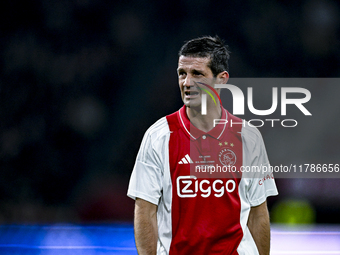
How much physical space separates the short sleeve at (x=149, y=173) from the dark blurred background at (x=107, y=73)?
1.98 meters

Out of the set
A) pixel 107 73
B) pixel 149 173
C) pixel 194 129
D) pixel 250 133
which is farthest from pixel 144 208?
pixel 107 73

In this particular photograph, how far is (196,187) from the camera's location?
1190mm

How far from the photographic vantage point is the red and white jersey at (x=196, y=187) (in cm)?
115

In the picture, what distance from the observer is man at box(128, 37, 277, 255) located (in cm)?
116

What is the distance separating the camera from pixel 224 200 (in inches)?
46.8

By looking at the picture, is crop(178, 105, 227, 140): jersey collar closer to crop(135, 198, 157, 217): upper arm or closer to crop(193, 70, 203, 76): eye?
crop(193, 70, 203, 76): eye

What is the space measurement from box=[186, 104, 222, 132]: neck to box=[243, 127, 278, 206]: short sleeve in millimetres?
140

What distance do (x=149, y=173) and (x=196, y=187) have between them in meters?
0.17

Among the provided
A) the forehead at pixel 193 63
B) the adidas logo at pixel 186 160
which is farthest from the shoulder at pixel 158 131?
the forehead at pixel 193 63

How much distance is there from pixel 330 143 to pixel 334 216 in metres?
0.68

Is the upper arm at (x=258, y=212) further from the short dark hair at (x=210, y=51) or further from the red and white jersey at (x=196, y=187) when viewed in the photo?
the short dark hair at (x=210, y=51)

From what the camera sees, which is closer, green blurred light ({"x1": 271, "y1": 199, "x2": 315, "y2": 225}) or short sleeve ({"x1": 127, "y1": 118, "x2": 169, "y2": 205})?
short sleeve ({"x1": 127, "y1": 118, "x2": 169, "y2": 205})

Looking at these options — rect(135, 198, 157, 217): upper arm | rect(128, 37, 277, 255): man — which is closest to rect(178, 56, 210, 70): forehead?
rect(128, 37, 277, 255): man

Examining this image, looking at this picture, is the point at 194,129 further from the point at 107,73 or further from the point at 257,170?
the point at 107,73
